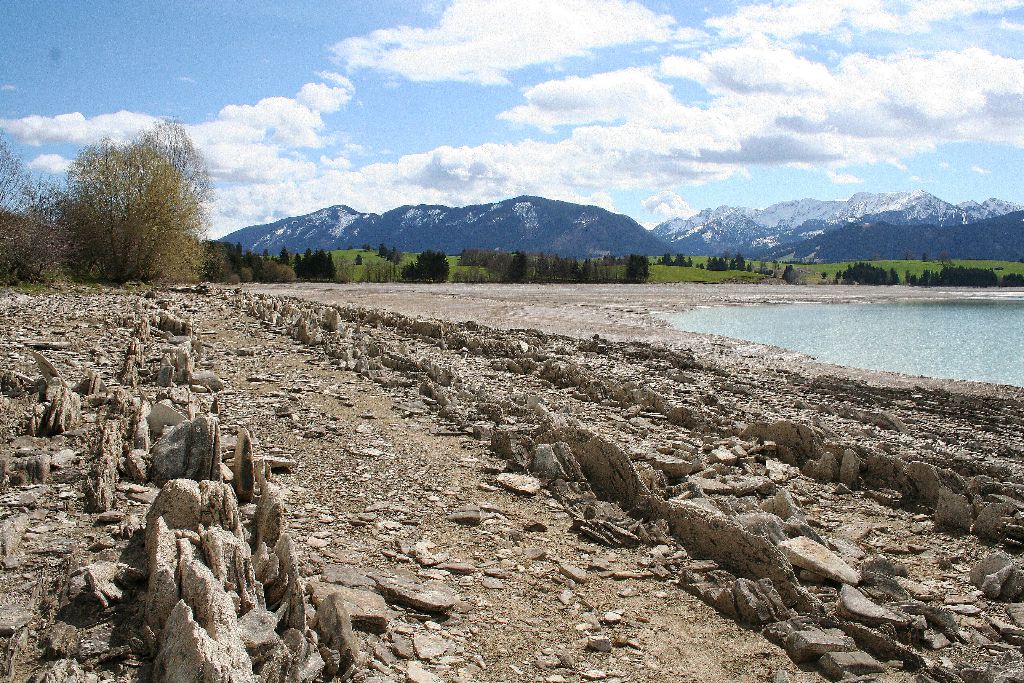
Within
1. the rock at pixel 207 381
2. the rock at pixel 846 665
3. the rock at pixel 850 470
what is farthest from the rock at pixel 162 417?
the rock at pixel 850 470

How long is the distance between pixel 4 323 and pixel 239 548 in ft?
62.8

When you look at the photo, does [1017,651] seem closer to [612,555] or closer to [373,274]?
[612,555]

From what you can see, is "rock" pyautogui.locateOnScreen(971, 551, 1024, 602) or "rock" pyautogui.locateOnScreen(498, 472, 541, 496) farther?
"rock" pyautogui.locateOnScreen(498, 472, 541, 496)

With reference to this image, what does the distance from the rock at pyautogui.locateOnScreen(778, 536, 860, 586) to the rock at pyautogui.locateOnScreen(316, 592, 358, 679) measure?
14.0 feet

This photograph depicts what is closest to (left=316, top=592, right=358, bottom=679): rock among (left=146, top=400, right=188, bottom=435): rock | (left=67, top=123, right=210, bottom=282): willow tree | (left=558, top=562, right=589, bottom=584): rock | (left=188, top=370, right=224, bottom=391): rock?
(left=558, top=562, right=589, bottom=584): rock

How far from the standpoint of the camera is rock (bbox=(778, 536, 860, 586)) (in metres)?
6.63

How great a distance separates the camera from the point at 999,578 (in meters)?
6.76

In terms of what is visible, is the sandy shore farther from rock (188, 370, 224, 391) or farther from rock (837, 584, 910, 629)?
rock (837, 584, 910, 629)

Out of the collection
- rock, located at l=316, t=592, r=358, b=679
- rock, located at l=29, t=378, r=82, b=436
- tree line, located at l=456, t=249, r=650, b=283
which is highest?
tree line, located at l=456, t=249, r=650, b=283

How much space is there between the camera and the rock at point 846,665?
17.3ft

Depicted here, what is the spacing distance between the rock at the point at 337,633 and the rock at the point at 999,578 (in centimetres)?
588

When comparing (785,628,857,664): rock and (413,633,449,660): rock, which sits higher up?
(413,633,449,660): rock

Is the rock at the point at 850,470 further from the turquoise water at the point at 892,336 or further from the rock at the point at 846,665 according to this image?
the turquoise water at the point at 892,336

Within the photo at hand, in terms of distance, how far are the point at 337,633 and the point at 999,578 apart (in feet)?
20.0
